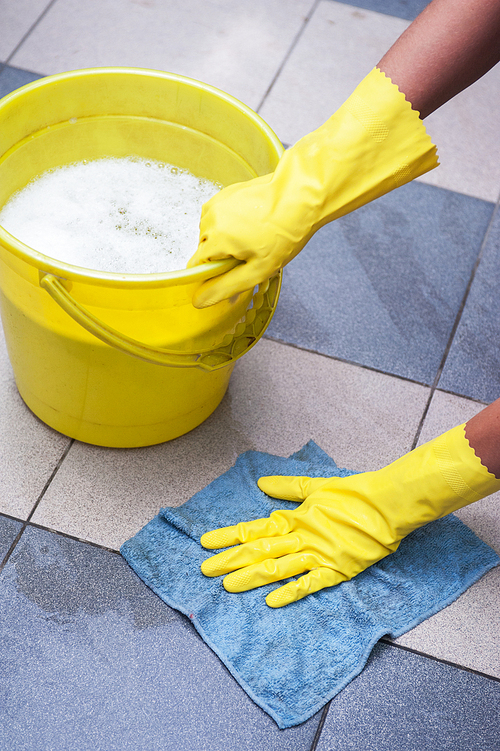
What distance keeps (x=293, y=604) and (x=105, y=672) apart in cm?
34

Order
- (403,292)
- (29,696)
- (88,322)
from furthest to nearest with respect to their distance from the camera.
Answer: (403,292) < (29,696) < (88,322)

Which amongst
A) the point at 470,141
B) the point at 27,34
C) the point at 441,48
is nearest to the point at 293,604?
the point at 441,48

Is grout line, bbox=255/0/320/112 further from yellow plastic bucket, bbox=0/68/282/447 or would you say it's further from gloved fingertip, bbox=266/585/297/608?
gloved fingertip, bbox=266/585/297/608

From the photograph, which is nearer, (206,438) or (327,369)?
(206,438)

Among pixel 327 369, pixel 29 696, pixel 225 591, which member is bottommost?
pixel 29 696

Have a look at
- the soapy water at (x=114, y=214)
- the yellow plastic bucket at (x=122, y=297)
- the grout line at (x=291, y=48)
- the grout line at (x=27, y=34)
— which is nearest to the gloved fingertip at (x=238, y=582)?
the yellow plastic bucket at (x=122, y=297)

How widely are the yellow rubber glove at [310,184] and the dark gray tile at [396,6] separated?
1.52 m

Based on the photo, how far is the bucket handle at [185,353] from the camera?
3.17 ft

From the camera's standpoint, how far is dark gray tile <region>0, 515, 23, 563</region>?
49.3 inches

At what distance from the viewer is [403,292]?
68.1 inches

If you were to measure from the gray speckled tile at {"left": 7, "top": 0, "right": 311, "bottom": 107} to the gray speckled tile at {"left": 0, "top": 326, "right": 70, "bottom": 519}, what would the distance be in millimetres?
1106

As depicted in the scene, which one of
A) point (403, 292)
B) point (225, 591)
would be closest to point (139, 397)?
point (225, 591)

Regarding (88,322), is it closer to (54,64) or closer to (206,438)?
(206,438)

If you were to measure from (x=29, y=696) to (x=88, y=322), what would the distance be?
0.63m
